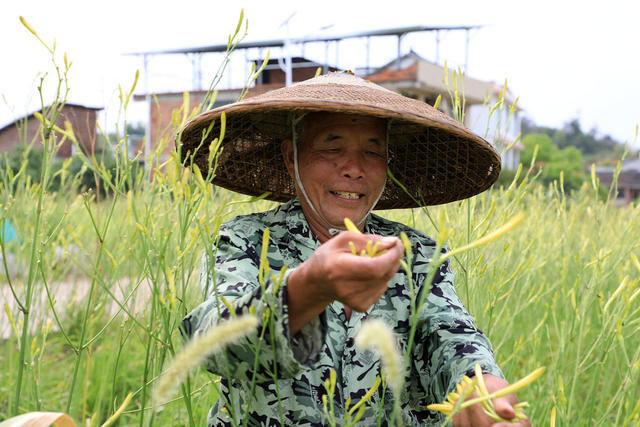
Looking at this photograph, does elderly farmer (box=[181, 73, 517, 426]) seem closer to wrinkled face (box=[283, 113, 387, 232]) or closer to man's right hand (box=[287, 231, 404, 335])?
wrinkled face (box=[283, 113, 387, 232])

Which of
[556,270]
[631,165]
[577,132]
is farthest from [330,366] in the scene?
[577,132]

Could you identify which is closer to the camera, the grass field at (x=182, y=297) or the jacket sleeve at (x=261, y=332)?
the jacket sleeve at (x=261, y=332)

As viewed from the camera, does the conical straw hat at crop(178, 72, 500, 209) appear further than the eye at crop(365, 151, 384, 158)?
No

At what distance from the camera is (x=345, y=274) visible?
0.69m

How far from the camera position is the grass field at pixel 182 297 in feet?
A: 3.31

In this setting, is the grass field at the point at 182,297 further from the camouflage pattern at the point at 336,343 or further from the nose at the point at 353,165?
the nose at the point at 353,165

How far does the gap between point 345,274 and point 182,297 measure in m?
0.39

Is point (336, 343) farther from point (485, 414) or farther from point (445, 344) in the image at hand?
point (485, 414)

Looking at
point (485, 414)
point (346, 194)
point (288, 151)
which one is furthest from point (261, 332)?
point (288, 151)

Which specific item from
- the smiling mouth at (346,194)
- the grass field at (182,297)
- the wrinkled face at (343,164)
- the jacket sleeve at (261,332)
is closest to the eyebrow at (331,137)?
the wrinkled face at (343,164)

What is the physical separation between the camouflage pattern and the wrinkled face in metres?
0.08

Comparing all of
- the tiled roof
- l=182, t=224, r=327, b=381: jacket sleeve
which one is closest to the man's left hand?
l=182, t=224, r=327, b=381: jacket sleeve

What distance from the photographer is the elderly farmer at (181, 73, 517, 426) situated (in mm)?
1067

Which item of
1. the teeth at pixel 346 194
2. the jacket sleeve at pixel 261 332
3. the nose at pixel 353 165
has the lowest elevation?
the jacket sleeve at pixel 261 332
